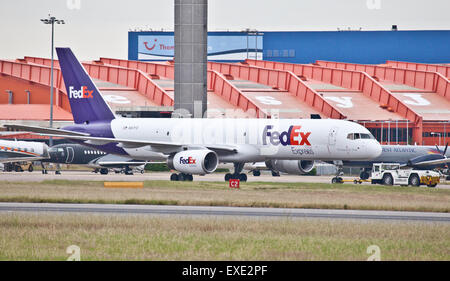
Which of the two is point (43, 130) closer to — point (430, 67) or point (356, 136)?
point (356, 136)

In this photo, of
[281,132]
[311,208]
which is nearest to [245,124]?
[281,132]

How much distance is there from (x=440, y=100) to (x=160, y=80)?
1605 inches

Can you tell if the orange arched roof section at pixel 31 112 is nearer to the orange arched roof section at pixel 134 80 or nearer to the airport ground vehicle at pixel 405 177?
the orange arched roof section at pixel 134 80

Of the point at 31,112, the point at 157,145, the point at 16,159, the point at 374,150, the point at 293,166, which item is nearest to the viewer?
the point at 374,150

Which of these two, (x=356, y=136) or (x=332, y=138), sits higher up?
(x=356, y=136)

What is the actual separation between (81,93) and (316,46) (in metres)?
119

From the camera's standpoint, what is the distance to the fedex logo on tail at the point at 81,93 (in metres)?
59.8

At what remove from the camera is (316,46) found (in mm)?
173250

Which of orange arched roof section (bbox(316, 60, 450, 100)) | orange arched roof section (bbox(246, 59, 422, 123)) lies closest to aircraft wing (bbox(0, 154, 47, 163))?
orange arched roof section (bbox(246, 59, 422, 123))

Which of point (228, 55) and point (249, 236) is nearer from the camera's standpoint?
point (249, 236)

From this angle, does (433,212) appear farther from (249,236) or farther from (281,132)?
(281,132)

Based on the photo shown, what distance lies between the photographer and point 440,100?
371ft

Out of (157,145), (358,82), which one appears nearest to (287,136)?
(157,145)

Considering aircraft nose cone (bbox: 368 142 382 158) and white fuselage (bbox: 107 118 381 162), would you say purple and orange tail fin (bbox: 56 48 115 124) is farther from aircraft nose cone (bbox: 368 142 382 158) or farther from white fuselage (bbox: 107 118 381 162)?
aircraft nose cone (bbox: 368 142 382 158)
